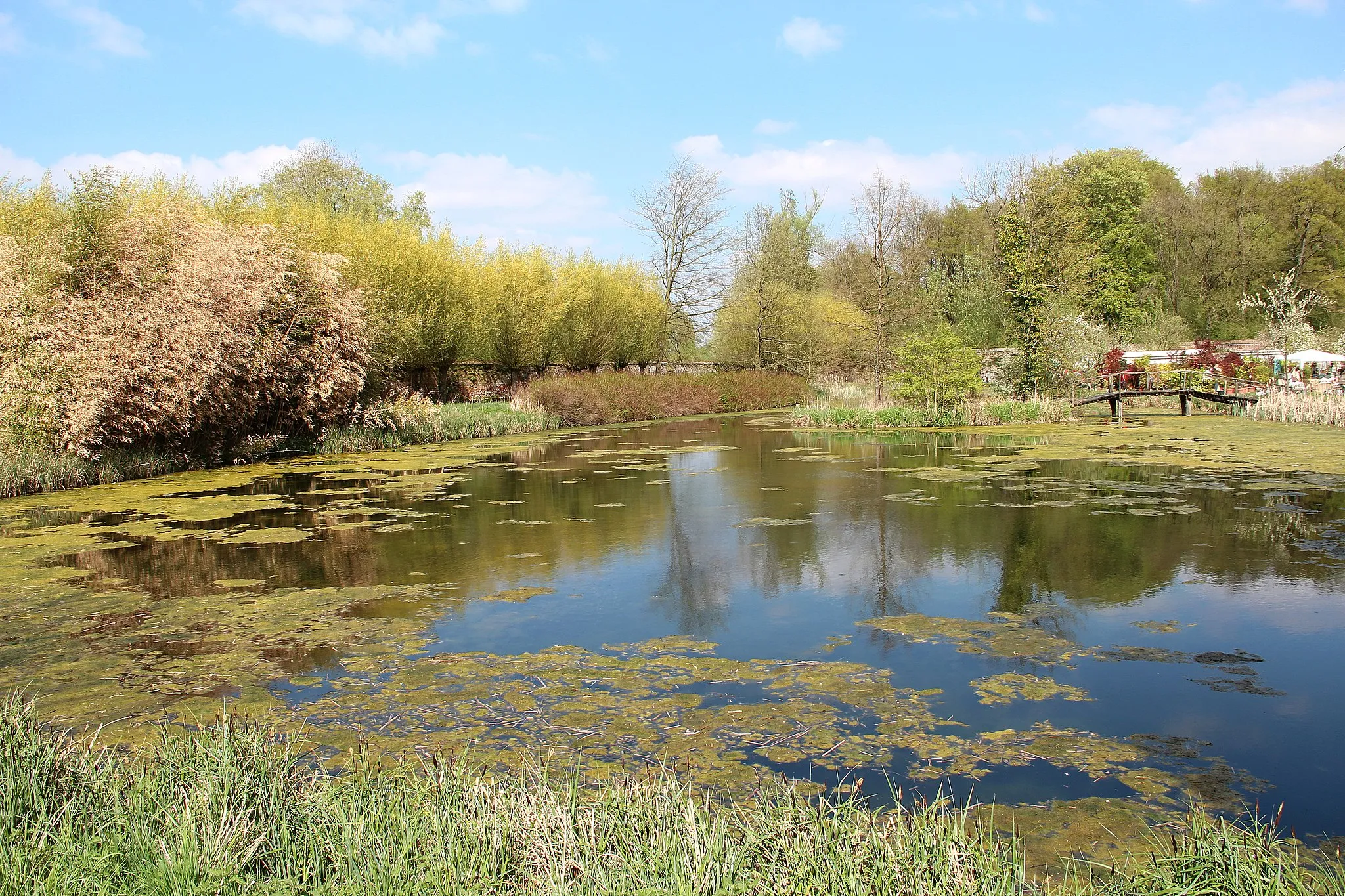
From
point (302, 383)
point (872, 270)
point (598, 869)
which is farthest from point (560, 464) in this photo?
point (872, 270)

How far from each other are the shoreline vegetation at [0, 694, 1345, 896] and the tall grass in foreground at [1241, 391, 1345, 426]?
69.5ft

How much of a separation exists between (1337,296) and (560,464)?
150 ft

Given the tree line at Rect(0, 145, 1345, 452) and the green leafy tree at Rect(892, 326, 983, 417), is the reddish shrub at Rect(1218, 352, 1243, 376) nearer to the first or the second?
the tree line at Rect(0, 145, 1345, 452)

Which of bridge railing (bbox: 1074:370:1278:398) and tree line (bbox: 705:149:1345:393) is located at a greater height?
tree line (bbox: 705:149:1345:393)

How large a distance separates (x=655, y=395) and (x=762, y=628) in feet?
80.9

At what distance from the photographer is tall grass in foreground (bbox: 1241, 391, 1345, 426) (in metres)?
20.0

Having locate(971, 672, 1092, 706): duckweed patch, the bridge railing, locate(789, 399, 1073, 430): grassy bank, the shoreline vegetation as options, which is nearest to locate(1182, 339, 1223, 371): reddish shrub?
the bridge railing

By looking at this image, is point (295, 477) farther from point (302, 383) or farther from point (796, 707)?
point (796, 707)

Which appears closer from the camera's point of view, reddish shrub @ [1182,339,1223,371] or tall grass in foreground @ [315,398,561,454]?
tall grass in foreground @ [315,398,561,454]

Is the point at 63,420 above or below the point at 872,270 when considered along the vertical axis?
below

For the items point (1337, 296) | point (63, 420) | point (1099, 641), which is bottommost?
point (1099, 641)

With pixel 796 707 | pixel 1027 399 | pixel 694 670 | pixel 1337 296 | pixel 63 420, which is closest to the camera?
pixel 796 707

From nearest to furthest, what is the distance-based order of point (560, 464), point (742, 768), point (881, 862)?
point (881, 862) → point (742, 768) → point (560, 464)

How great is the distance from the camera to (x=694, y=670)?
512 centimetres
